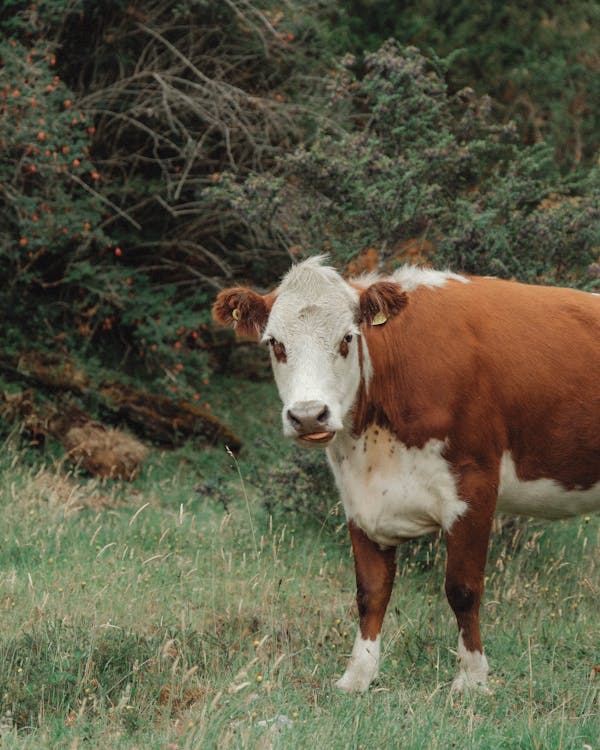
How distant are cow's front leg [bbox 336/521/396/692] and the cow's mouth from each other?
0.88m

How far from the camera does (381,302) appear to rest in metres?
4.78

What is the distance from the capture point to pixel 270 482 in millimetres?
7410

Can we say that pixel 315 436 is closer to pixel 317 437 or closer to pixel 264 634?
pixel 317 437

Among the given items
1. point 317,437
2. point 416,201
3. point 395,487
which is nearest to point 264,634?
point 395,487

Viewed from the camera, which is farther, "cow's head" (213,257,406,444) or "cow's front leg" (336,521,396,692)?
A: "cow's front leg" (336,521,396,692)

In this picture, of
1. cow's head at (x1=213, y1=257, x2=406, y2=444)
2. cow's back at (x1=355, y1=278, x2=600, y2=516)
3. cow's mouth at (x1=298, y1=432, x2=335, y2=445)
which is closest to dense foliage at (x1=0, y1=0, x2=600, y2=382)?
cow's back at (x1=355, y1=278, x2=600, y2=516)

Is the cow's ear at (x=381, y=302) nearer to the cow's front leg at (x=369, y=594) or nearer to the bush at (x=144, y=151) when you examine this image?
the cow's front leg at (x=369, y=594)

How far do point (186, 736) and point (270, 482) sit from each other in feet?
12.7

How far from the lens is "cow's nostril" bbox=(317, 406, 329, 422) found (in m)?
4.29

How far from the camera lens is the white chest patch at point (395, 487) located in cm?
483

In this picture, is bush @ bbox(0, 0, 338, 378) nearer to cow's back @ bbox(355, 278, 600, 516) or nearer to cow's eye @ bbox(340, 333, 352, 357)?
cow's back @ bbox(355, 278, 600, 516)

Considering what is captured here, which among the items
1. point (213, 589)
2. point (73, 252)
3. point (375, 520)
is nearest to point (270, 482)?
point (213, 589)

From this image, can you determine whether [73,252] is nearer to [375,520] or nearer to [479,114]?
[479,114]

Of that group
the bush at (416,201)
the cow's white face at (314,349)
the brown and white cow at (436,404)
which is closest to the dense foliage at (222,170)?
the bush at (416,201)
